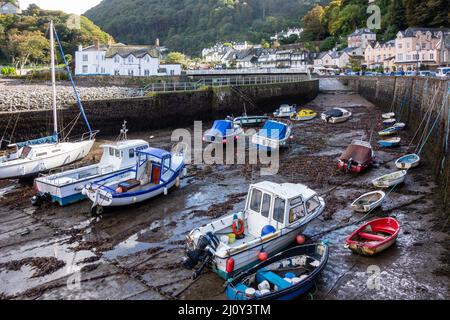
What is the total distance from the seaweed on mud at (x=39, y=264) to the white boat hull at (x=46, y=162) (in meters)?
7.13

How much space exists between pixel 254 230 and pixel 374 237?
3.28 m

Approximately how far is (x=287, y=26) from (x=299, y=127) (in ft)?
367

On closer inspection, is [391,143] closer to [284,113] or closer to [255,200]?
[284,113]

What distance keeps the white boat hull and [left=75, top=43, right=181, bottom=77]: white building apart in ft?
96.4

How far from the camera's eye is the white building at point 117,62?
4700 centimetres

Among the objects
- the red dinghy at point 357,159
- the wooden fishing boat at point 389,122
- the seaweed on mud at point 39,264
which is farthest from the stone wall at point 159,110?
the red dinghy at point 357,159

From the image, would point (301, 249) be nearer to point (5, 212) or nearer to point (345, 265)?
point (345, 265)

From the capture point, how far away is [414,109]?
2491 cm

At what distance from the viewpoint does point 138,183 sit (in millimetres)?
14617

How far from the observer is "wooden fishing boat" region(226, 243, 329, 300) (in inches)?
308

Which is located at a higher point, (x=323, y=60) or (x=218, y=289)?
(x=323, y=60)
